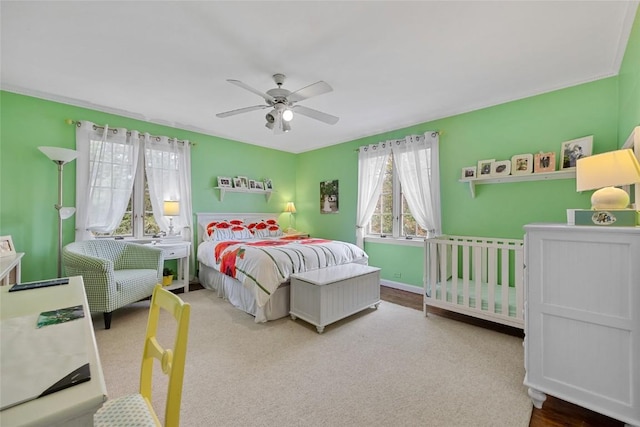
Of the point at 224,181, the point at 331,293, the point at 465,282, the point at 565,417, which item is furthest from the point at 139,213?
the point at 565,417

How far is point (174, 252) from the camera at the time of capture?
3.81 meters

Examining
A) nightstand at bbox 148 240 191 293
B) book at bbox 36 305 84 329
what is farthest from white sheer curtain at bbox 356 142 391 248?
book at bbox 36 305 84 329

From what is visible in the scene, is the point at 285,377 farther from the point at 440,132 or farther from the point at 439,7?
the point at 440,132

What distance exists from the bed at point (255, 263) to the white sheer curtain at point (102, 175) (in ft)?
3.70

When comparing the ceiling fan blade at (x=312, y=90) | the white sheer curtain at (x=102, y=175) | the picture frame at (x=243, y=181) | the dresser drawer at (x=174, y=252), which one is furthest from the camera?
the picture frame at (x=243, y=181)

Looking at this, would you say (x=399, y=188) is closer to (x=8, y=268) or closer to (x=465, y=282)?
(x=465, y=282)

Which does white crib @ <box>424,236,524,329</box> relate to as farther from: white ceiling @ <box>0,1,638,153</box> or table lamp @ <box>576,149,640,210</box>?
white ceiling @ <box>0,1,638,153</box>

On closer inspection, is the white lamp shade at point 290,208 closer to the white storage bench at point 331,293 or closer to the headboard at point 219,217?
the headboard at point 219,217

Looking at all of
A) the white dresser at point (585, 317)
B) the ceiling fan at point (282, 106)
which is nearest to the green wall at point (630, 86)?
the white dresser at point (585, 317)

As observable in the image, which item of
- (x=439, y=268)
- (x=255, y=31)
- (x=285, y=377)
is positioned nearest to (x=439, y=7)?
(x=255, y=31)

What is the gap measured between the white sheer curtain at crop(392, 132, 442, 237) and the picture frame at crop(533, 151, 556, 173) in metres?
1.07

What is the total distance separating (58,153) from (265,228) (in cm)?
291

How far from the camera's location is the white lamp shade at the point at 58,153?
9.36ft

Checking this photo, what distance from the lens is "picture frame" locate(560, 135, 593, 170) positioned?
2668 millimetres
